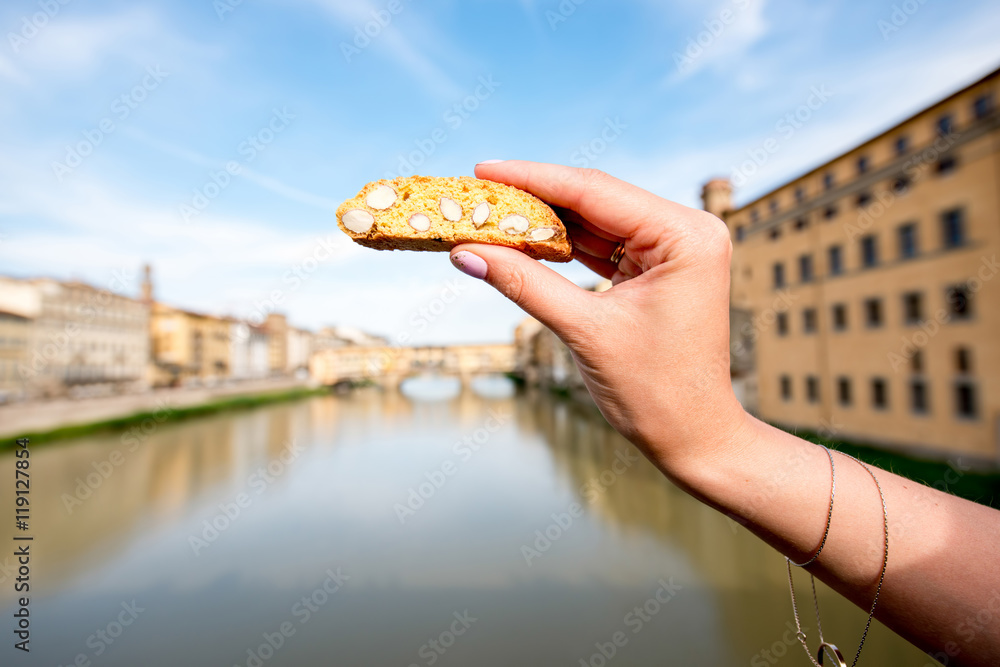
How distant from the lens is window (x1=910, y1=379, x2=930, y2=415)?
1633cm

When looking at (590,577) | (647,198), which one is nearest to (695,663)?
(590,577)

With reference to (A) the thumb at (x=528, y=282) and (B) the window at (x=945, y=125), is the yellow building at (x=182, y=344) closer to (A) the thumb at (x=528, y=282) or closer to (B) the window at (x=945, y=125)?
(A) the thumb at (x=528, y=282)

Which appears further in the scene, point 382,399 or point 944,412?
point 382,399

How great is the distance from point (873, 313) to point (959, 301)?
3.28 meters

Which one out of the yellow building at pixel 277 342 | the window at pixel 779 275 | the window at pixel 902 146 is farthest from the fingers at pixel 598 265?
the yellow building at pixel 277 342

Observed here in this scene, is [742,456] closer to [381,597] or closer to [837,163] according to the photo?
[381,597]

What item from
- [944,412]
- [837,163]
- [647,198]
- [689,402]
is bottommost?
[944,412]

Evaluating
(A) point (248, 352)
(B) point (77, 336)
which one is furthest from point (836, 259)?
(A) point (248, 352)

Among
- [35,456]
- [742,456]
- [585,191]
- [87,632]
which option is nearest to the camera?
[742,456]

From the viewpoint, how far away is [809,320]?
21656 millimetres

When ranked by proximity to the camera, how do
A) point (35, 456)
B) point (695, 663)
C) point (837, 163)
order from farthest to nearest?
point (35, 456)
point (837, 163)
point (695, 663)

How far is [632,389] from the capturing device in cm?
174

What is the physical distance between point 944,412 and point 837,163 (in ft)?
35.7

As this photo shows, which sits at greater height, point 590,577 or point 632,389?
point 632,389
